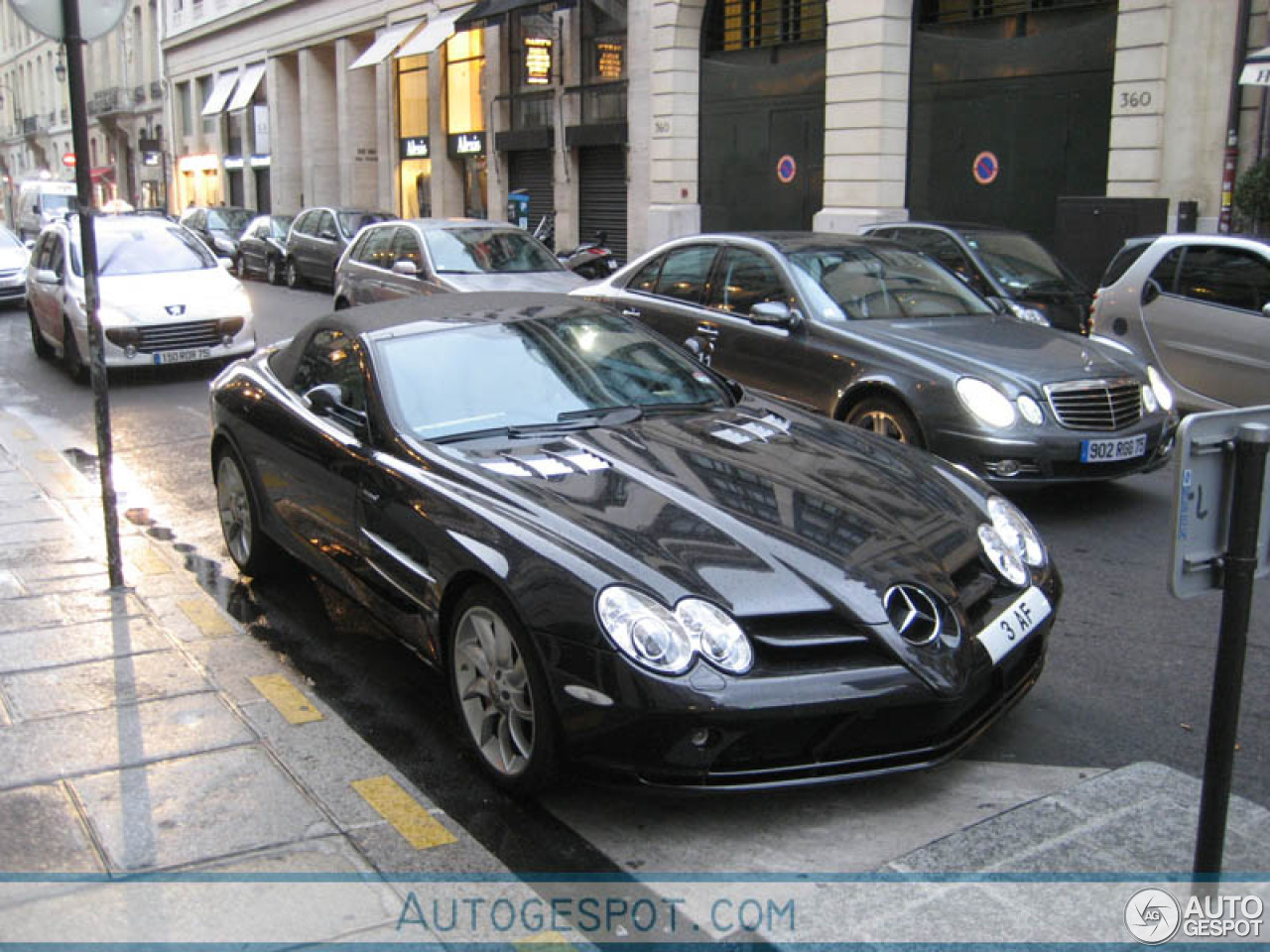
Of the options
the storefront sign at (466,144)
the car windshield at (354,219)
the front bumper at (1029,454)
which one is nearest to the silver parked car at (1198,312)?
the front bumper at (1029,454)

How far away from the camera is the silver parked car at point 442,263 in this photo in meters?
13.4

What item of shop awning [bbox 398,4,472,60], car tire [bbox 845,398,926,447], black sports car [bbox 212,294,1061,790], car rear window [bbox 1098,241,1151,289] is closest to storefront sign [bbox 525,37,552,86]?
shop awning [bbox 398,4,472,60]

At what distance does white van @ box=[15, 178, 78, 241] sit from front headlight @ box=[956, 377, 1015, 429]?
1409 inches

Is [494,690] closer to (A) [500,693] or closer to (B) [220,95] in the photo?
(A) [500,693]

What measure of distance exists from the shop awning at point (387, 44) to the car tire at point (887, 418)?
26945 millimetres

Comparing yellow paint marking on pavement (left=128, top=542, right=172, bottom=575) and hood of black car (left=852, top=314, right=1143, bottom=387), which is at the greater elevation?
hood of black car (left=852, top=314, right=1143, bottom=387)

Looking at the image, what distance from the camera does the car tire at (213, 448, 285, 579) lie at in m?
6.10

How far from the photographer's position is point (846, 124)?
66.7ft

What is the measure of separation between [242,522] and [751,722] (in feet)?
11.6

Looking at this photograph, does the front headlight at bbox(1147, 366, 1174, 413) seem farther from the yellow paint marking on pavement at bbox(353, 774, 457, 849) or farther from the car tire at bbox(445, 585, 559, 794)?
the yellow paint marking on pavement at bbox(353, 774, 457, 849)

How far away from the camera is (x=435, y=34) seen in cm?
3019

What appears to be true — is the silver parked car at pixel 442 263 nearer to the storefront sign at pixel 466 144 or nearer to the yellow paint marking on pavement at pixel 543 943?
the yellow paint marking on pavement at pixel 543 943

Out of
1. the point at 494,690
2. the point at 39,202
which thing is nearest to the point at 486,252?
the point at 494,690

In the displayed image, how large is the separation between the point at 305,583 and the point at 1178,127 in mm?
13257
